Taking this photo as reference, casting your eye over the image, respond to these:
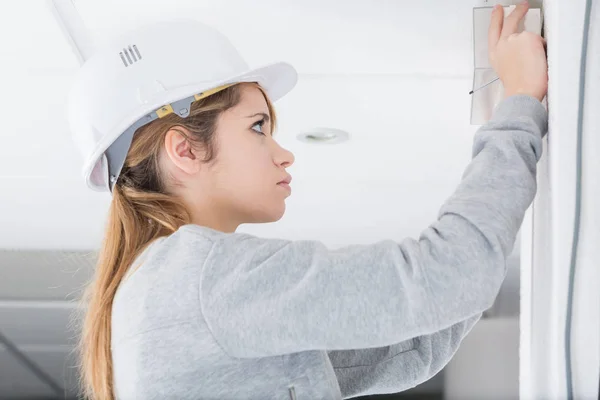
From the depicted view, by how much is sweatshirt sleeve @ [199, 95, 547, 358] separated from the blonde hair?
0.23 meters

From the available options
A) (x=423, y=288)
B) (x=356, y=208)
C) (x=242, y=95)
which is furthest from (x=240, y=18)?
(x=356, y=208)

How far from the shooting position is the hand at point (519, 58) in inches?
32.7

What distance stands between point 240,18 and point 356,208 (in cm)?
113

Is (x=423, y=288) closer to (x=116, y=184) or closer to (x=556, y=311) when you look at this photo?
(x=556, y=311)

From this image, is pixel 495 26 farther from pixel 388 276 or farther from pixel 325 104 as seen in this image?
pixel 325 104

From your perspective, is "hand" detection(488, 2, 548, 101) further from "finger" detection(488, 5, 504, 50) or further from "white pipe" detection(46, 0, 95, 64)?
"white pipe" detection(46, 0, 95, 64)

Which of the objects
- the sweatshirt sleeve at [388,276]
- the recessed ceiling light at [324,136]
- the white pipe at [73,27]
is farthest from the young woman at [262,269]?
the recessed ceiling light at [324,136]

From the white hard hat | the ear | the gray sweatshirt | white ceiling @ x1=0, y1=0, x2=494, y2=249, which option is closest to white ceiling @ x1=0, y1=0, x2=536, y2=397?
white ceiling @ x1=0, y1=0, x2=494, y2=249

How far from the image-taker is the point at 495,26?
37.1 inches

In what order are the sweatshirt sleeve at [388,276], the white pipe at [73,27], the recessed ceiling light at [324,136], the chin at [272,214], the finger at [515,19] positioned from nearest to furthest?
the sweatshirt sleeve at [388,276] → the finger at [515,19] → the chin at [272,214] → the white pipe at [73,27] → the recessed ceiling light at [324,136]

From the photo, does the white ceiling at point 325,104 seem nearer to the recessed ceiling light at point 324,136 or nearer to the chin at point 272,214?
the recessed ceiling light at point 324,136

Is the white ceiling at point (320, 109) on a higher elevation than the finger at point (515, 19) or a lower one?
lower

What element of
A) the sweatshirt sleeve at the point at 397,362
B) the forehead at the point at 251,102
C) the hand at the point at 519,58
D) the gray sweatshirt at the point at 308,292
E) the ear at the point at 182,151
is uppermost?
the hand at the point at 519,58

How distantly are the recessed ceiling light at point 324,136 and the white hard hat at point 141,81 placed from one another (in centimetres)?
63
